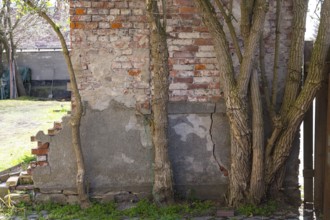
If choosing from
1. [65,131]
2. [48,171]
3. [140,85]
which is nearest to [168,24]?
[140,85]

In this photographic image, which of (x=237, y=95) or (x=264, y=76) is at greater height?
(x=264, y=76)

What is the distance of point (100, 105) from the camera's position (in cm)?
521

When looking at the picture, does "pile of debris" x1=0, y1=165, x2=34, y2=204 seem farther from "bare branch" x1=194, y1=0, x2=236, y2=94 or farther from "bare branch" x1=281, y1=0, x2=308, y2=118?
"bare branch" x1=281, y1=0, x2=308, y2=118

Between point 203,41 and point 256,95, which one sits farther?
point 203,41

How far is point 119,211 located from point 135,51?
66.3 inches

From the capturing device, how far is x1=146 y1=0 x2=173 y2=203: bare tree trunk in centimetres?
493

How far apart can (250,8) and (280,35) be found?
1.89 feet

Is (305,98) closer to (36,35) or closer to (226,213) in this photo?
(226,213)

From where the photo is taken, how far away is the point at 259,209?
498cm

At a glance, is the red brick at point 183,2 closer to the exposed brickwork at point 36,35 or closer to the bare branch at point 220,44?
the bare branch at point 220,44

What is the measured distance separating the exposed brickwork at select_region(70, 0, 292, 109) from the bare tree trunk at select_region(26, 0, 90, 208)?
126 mm

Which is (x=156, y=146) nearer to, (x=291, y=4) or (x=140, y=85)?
(x=140, y=85)

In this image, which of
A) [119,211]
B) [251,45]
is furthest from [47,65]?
[251,45]

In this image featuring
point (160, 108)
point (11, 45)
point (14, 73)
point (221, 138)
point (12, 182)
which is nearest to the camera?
point (160, 108)
